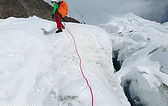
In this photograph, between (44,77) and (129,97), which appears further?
(129,97)

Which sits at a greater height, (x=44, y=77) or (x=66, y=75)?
(x=66, y=75)

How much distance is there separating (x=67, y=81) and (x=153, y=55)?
4988mm

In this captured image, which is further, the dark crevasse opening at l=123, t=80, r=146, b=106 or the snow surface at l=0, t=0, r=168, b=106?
the dark crevasse opening at l=123, t=80, r=146, b=106

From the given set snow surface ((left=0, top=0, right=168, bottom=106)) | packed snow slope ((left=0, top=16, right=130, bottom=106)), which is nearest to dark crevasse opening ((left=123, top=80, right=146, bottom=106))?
snow surface ((left=0, top=0, right=168, bottom=106))

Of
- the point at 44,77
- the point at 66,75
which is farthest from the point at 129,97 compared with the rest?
the point at 44,77

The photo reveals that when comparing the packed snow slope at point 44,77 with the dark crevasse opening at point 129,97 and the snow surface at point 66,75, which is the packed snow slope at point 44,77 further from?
the dark crevasse opening at point 129,97

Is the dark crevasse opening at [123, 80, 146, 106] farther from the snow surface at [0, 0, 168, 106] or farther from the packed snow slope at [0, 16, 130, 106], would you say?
the packed snow slope at [0, 16, 130, 106]

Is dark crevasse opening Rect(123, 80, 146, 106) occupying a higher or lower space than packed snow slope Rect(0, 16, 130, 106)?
lower

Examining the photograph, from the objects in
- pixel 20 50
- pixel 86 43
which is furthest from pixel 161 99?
pixel 20 50

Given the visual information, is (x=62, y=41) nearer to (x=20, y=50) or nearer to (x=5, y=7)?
(x=20, y=50)

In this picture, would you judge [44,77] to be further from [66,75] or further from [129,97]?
[129,97]

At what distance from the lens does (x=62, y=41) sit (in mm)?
4023

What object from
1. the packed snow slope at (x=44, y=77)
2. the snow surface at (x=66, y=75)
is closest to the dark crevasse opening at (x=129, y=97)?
the snow surface at (x=66, y=75)

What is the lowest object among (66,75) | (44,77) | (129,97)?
(129,97)
